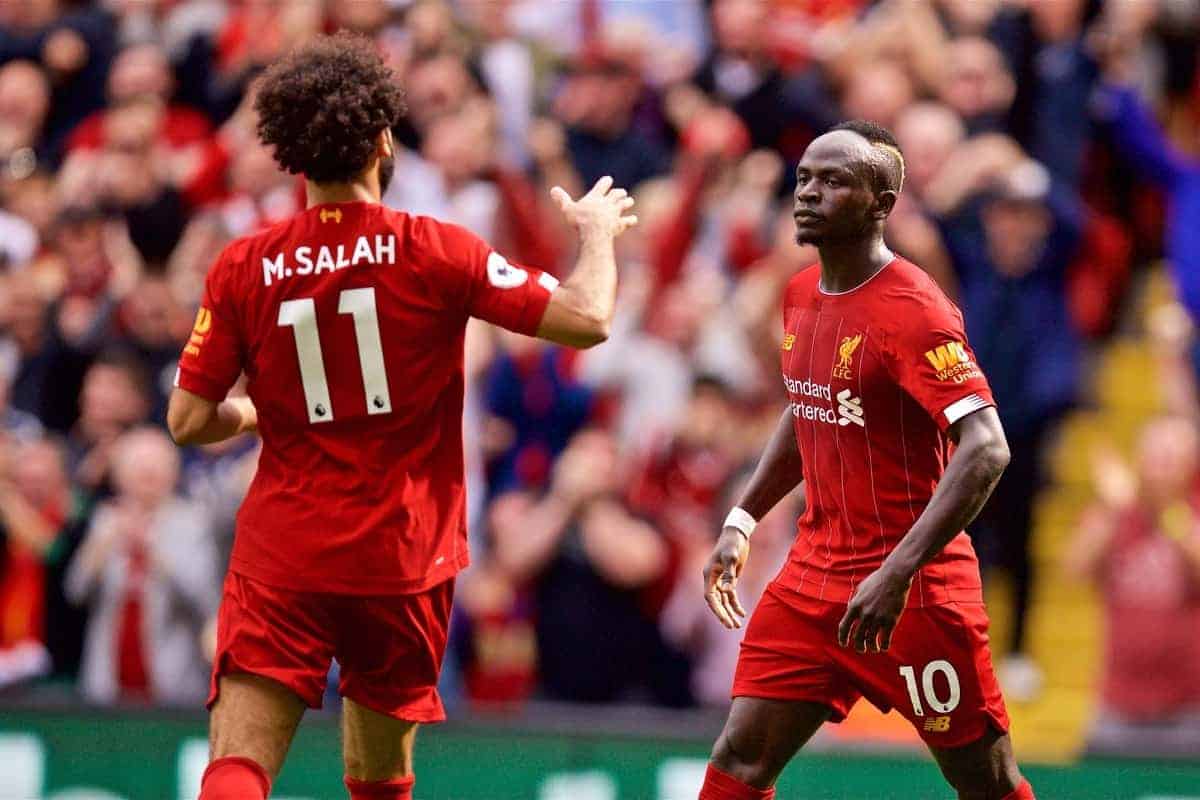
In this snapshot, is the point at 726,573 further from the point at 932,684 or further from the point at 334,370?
the point at 334,370

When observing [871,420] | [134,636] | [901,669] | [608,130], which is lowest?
[134,636]

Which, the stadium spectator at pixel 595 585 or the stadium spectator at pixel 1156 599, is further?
the stadium spectator at pixel 595 585

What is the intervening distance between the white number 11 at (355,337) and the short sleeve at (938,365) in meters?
1.31

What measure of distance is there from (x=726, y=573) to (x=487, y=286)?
1.11m

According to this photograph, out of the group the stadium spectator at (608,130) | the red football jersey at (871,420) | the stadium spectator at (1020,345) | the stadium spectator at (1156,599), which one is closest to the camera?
the red football jersey at (871,420)

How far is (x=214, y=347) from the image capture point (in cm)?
486

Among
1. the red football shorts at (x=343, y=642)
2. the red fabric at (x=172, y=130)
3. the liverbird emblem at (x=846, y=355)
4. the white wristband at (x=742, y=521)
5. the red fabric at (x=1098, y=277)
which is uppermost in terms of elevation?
the red fabric at (x=172, y=130)

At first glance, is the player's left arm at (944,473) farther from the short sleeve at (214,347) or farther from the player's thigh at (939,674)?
the short sleeve at (214,347)

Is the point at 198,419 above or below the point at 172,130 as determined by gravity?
below

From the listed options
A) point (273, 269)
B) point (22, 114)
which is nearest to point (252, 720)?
point (273, 269)

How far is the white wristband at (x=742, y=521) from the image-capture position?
534 centimetres

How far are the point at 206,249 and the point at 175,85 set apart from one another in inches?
58.9

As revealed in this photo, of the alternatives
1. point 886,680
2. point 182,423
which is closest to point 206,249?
point 182,423

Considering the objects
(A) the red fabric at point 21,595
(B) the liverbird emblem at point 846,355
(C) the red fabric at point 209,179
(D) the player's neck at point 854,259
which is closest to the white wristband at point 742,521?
(B) the liverbird emblem at point 846,355
